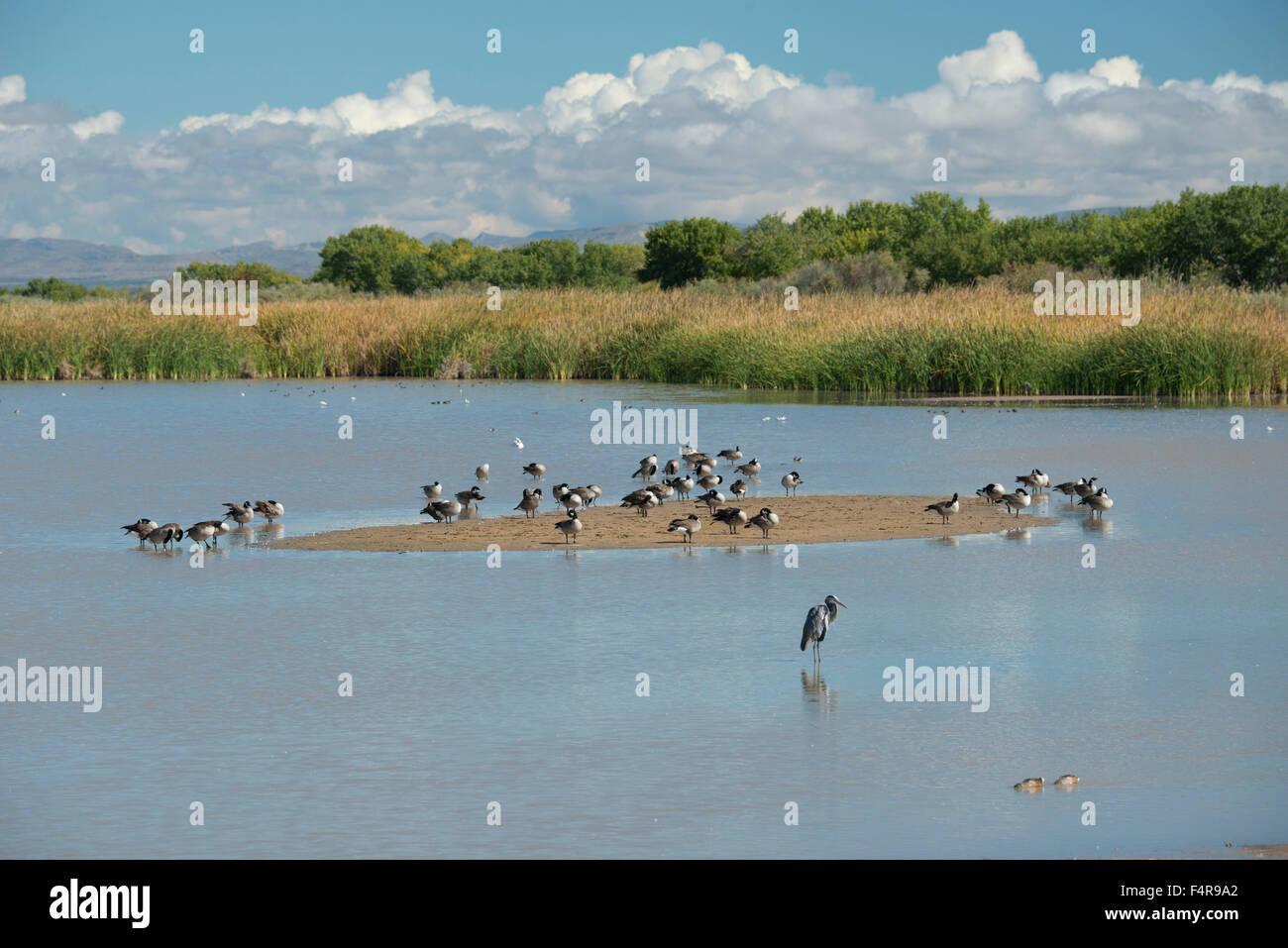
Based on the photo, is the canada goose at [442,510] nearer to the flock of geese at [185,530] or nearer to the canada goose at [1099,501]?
the flock of geese at [185,530]

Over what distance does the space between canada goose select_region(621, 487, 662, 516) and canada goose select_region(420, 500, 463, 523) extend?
2.09 metres

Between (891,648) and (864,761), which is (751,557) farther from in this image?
(864,761)

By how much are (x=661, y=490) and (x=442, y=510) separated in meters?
2.95

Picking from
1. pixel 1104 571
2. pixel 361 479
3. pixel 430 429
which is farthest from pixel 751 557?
pixel 430 429

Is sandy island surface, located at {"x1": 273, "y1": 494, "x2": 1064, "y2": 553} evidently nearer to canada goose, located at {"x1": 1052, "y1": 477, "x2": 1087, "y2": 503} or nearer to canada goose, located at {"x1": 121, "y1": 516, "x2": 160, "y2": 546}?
canada goose, located at {"x1": 1052, "y1": 477, "x2": 1087, "y2": 503}

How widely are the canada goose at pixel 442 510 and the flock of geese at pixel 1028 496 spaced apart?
17.9ft

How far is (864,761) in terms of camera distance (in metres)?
8.37

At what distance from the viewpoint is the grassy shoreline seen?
36.4 meters

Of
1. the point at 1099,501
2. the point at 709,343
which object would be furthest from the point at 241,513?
the point at 709,343

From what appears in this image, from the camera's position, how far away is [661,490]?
762 inches

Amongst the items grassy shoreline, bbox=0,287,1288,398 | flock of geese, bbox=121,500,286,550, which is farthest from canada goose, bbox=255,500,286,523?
grassy shoreline, bbox=0,287,1288,398

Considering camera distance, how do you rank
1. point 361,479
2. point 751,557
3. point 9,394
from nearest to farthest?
point 751,557
point 361,479
point 9,394

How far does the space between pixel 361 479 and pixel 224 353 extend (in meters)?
29.0
